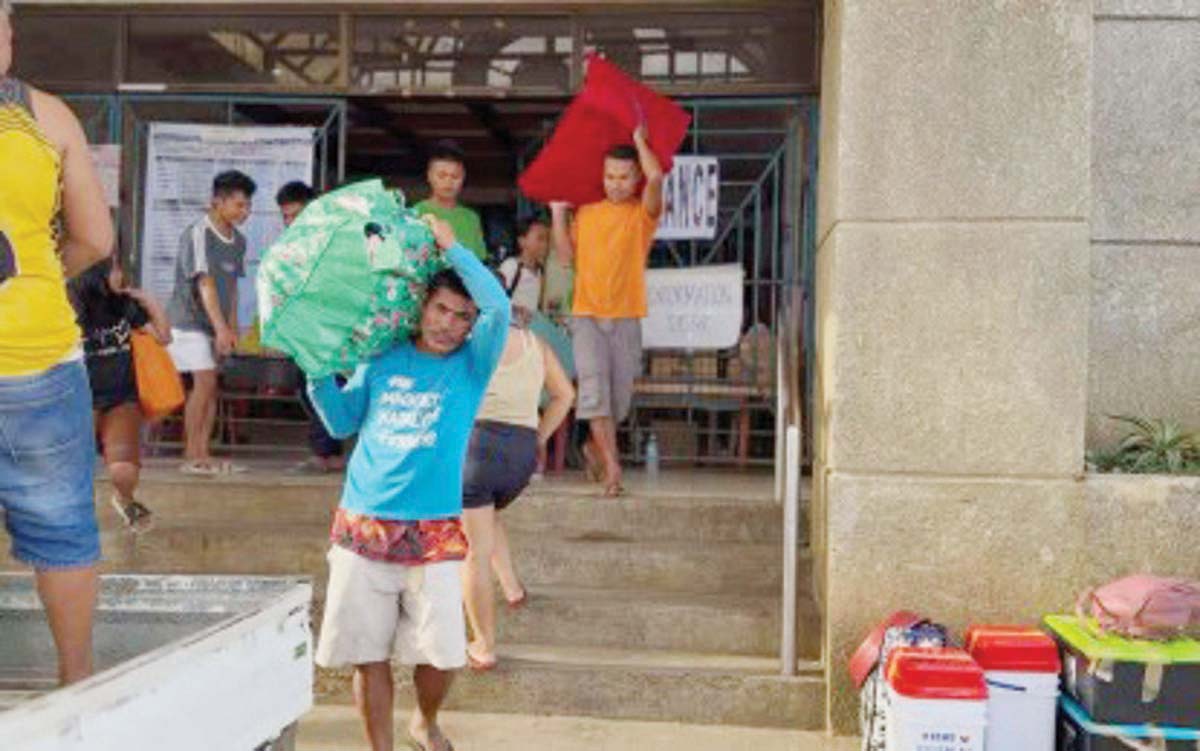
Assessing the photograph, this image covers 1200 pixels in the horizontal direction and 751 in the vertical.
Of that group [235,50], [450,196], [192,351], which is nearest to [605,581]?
[450,196]

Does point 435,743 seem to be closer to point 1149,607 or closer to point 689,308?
point 1149,607

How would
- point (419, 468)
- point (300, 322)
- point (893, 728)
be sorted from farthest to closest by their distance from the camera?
point (893, 728), point (419, 468), point (300, 322)

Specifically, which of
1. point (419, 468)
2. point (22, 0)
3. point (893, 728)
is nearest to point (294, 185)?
point (22, 0)

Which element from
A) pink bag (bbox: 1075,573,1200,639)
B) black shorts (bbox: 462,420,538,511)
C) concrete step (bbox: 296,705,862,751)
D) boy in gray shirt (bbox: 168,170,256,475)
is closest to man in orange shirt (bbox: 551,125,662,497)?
black shorts (bbox: 462,420,538,511)

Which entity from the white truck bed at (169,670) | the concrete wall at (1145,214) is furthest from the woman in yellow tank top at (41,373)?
the concrete wall at (1145,214)

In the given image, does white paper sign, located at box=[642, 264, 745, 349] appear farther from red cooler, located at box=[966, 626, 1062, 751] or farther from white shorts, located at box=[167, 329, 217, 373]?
red cooler, located at box=[966, 626, 1062, 751]

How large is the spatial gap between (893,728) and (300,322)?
2.30m

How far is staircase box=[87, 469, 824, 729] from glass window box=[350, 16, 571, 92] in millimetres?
2691

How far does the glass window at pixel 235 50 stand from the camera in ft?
28.9

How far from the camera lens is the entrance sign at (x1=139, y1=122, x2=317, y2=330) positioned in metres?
8.91

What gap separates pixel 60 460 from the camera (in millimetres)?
3008

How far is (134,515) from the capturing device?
6547 millimetres

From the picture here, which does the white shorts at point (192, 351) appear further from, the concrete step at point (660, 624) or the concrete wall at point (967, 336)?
the concrete wall at point (967, 336)

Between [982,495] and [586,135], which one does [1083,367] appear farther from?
[586,135]
